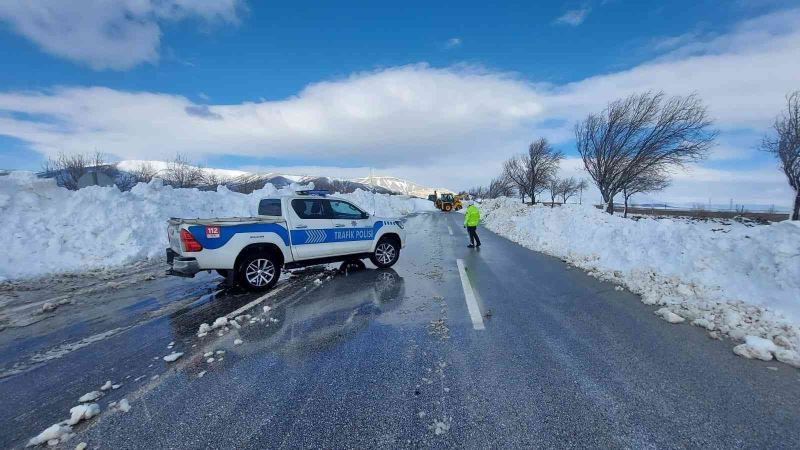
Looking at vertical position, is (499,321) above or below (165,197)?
below

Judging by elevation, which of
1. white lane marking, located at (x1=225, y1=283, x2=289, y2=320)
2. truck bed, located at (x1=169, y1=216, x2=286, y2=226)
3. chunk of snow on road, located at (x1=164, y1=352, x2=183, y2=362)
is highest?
truck bed, located at (x1=169, y1=216, x2=286, y2=226)

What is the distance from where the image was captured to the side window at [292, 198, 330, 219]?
778 cm

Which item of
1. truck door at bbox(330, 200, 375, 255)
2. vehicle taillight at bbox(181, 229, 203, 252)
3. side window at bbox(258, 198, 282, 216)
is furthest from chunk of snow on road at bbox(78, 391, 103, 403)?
truck door at bbox(330, 200, 375, 255)

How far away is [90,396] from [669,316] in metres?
7.36

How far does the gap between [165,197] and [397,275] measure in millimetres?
11888

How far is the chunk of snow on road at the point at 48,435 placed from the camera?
2.62 meters

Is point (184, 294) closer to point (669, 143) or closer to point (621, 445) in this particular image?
point (621, 445)

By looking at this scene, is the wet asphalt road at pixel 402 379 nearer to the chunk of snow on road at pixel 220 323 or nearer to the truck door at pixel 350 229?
the chunk of snow on road at pixel 220 323

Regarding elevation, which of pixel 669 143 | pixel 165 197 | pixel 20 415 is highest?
pixel 669 143

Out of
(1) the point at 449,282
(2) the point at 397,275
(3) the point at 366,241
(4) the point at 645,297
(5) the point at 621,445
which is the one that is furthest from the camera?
(3) the point at 366,241

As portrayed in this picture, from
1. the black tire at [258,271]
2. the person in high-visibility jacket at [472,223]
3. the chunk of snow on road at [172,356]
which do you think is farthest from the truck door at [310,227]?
the person in high-visibility jacket at [472,223]

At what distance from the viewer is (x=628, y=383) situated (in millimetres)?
3287

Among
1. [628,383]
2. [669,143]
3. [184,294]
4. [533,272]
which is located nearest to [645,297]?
[533,272]

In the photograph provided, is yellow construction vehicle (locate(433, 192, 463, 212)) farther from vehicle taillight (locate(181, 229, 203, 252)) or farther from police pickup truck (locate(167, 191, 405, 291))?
vehicle taillight (locate(181, 229, 203, 252))
